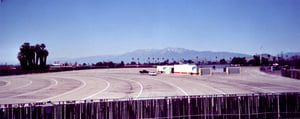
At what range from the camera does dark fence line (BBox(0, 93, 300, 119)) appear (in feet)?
66.5

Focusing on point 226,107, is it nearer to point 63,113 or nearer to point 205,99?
point 205,99

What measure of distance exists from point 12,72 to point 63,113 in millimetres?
94135

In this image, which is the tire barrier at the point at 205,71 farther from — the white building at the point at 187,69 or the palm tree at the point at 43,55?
the palm tree at the point at 43,55

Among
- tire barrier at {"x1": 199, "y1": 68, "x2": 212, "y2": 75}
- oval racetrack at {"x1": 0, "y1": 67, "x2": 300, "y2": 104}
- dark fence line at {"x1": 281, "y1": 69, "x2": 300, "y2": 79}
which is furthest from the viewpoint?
tire barrier at {"x1": 199, "y1": 68, "x2": 212, "y2": 75}

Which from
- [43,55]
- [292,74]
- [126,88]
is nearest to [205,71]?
[292,74]

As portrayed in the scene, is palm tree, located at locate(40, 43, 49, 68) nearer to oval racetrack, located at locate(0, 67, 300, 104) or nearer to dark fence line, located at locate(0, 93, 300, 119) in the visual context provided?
oval racetrack, located at locate(0, 67, 300, 104)

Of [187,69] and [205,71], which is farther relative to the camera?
[187,69]

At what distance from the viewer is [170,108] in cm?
2234

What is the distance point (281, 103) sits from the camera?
23.7 meters

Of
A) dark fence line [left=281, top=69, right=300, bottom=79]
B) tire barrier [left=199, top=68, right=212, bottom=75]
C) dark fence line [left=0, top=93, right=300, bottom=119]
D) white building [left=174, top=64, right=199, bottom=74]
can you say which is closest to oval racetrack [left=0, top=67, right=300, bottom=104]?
dark fence line [left=281, top=69, right=300, bottom=79]

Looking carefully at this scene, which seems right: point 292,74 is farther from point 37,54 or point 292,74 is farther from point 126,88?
point 37,54

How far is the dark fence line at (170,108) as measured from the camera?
20266mm

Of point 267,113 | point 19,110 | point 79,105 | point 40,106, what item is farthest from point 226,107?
point 19,110

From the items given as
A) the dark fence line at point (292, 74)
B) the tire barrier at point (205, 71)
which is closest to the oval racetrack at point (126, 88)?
the dark fence line at point (292, 74)
